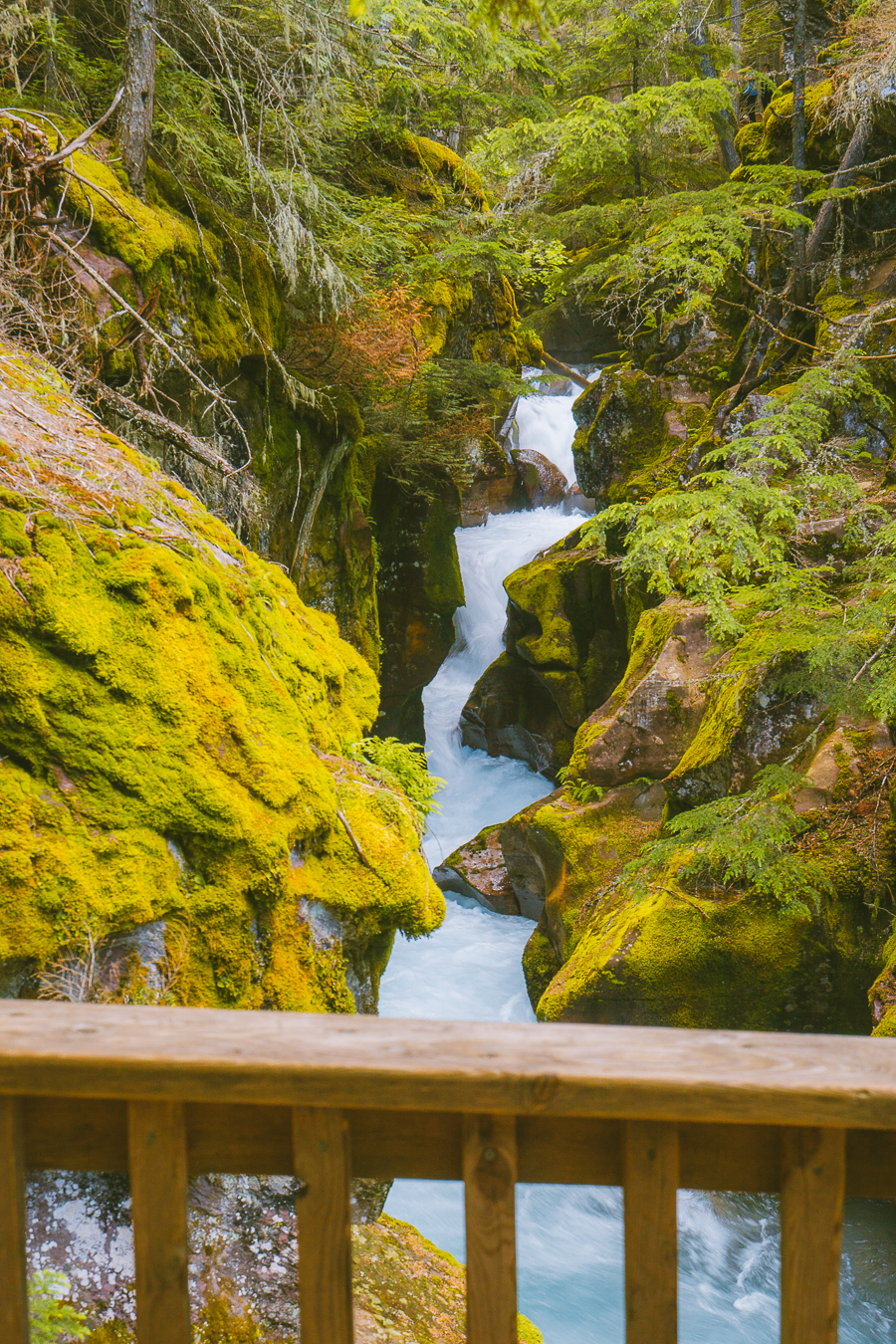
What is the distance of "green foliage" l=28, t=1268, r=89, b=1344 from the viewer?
151 centimetres

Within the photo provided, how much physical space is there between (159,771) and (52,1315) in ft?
4.19

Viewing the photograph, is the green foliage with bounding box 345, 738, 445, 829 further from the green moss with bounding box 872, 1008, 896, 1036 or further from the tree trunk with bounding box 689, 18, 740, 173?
the tree trunk with bounding box 689, 18, 740, 173

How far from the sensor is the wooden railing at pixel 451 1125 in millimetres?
937

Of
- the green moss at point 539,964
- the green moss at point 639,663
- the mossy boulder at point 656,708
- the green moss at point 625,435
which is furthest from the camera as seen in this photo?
the green moss at point 625,435

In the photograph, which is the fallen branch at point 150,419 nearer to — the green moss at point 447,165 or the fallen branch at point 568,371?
the green moss at point 447,165

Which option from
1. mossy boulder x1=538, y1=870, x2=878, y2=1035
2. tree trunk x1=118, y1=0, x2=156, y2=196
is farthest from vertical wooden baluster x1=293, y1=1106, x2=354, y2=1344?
tree trunk x1=118, y1=0, x2=156, y2=196

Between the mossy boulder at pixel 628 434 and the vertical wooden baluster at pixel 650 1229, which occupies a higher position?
the mossy boulder at pixel 628 434

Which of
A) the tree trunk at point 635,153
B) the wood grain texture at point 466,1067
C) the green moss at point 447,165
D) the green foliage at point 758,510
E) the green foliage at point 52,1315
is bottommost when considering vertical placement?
the green foliage at point 52,1315

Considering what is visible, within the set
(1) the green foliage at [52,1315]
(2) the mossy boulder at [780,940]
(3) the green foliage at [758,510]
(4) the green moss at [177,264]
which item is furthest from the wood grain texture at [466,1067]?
(2) the mossy boulder at [780,940]

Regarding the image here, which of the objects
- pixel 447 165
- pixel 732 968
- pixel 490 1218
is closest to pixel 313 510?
pixel 732 968

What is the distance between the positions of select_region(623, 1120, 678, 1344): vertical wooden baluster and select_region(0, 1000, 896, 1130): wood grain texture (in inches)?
2.6

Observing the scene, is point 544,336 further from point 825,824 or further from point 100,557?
point 100,557

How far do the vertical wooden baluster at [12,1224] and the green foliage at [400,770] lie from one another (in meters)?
2.40

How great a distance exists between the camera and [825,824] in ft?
16.8
